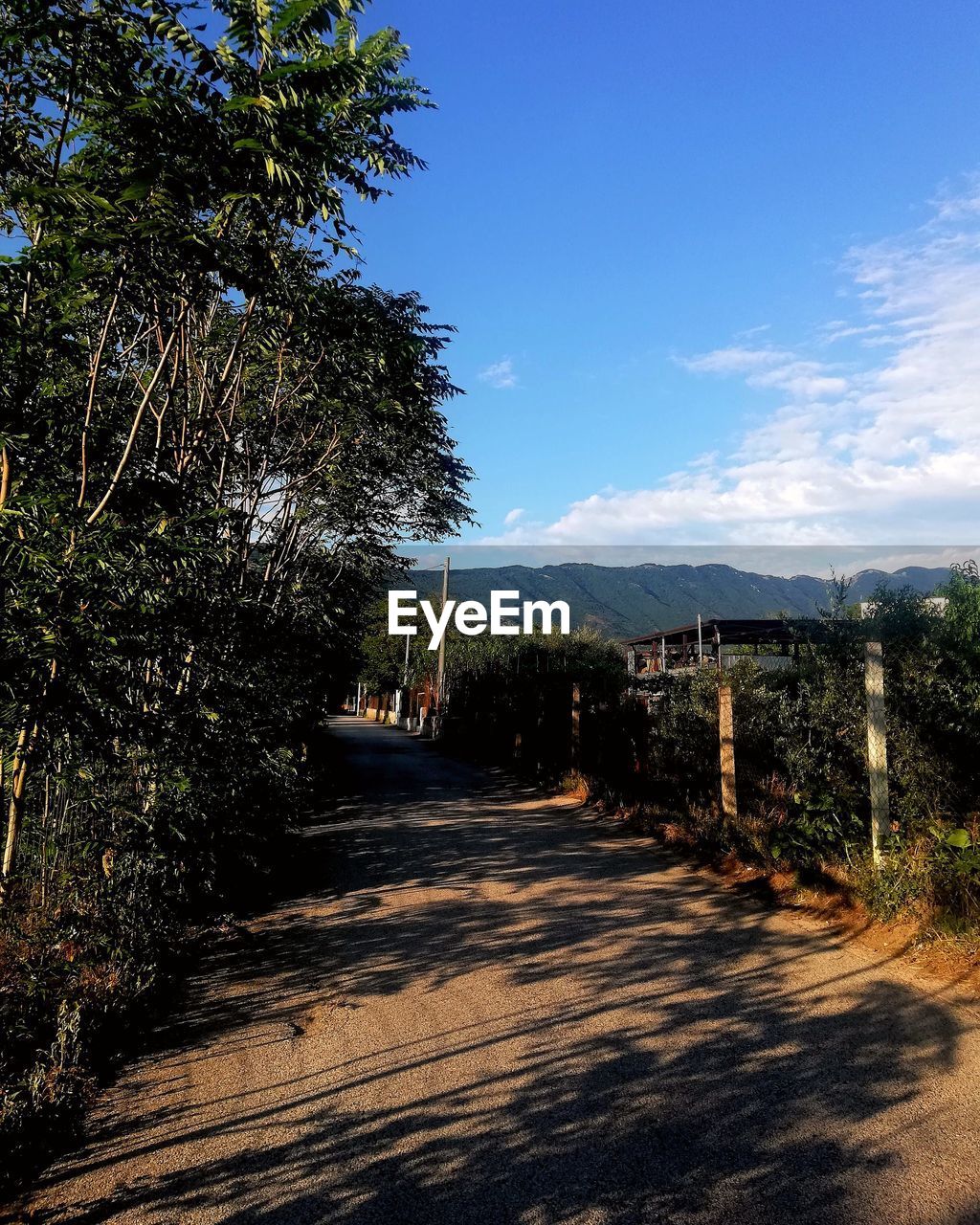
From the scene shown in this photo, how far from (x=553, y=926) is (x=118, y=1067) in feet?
11.6

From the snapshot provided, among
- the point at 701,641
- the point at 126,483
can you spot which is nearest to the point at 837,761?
the point at 126,483

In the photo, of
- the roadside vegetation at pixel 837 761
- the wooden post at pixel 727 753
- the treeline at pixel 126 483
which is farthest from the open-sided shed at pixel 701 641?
the treeline at pixel 126 483

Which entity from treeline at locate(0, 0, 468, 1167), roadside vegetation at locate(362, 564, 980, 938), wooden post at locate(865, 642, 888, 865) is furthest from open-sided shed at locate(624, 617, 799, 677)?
treeline at locate(0, 0, 468, 1167)

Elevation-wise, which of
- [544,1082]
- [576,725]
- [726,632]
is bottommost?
[544,1082]

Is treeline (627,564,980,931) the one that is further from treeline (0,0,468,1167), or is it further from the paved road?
treeline (0,0,468,1167)

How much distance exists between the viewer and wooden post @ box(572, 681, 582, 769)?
15.8 meters

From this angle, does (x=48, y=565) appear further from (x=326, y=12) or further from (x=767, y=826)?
(x=767, y=826)

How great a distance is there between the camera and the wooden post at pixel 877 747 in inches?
282

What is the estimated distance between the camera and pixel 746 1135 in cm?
358

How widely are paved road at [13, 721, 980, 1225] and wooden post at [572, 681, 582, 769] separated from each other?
8.27 meters

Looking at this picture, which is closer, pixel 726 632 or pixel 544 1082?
pixel 544 1082

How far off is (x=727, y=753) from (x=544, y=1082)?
6224mm

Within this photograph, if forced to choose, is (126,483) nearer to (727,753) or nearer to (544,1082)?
(544,1082)

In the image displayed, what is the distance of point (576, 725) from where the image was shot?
1597 cm
